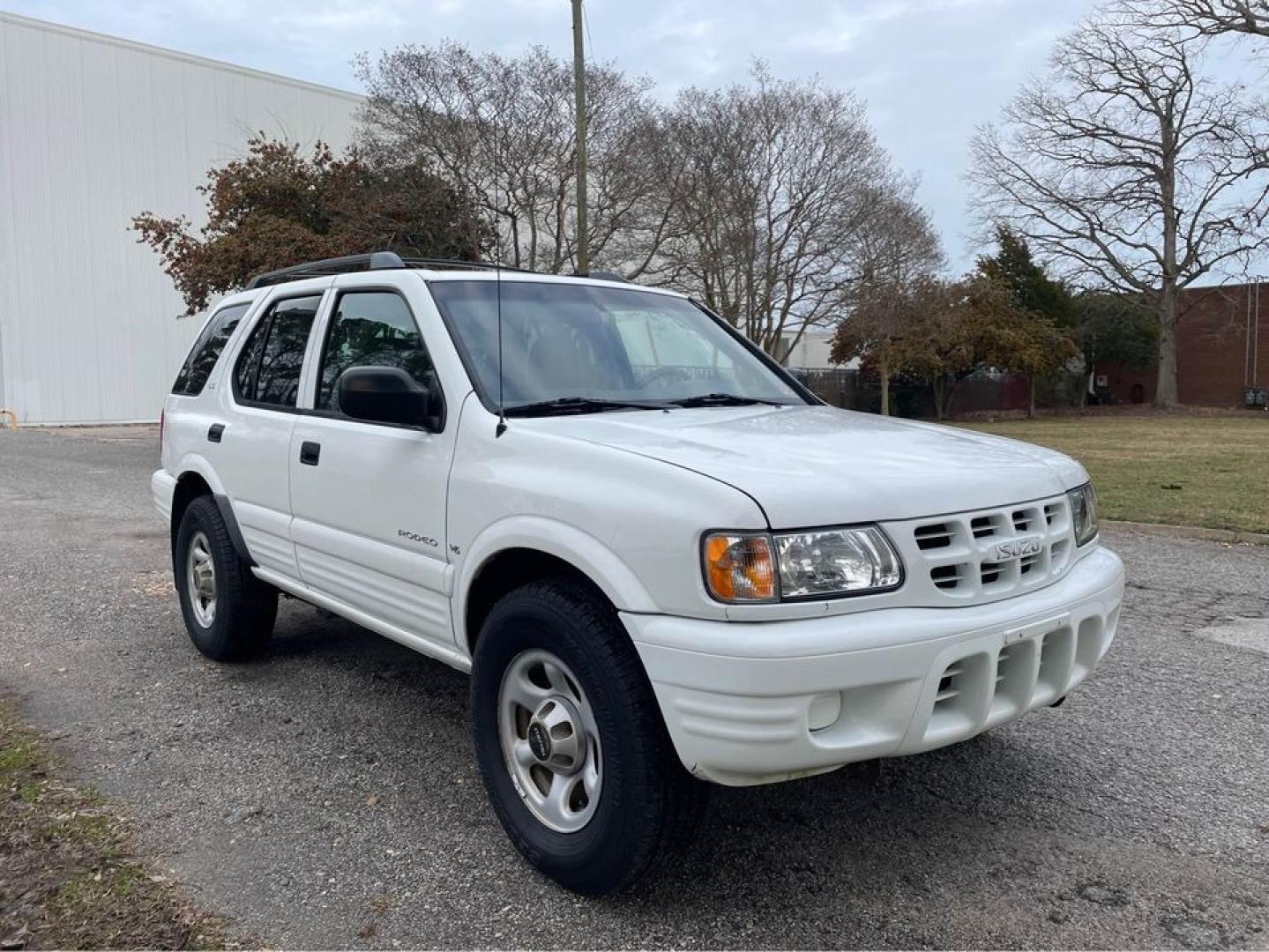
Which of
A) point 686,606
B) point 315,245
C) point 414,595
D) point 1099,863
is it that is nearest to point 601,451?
point 686,606

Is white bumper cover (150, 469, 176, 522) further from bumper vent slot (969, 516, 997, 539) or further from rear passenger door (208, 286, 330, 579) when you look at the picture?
bumper vent slot (969, 516, 997, 539)

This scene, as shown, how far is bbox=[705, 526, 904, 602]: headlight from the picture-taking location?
2.58 m

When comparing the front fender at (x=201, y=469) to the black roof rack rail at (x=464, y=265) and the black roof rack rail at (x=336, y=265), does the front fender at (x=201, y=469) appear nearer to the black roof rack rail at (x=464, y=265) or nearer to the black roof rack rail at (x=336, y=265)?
the black roof rack rail at (x=336, y=265)

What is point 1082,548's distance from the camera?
136 inches

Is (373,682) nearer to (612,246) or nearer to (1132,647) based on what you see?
(1132,647)

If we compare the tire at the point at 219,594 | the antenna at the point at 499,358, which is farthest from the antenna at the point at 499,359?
the tire at the point at 219,594

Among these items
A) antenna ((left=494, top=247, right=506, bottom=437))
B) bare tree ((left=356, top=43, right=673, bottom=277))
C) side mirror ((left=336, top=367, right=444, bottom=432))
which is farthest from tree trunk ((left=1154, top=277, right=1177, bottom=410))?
side mirror ((left=336, top=367, right=444, bottom=432))

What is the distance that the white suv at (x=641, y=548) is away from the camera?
2584mm

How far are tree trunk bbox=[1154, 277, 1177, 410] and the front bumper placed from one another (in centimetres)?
4100

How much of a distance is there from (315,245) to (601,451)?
1725 centimetres

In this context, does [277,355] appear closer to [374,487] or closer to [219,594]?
[219,594]

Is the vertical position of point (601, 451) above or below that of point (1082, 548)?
above

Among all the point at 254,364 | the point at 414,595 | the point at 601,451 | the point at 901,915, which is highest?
the point at 254,364

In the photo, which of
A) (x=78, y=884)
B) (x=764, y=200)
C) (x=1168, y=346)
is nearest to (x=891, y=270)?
(x=764, y=200)
